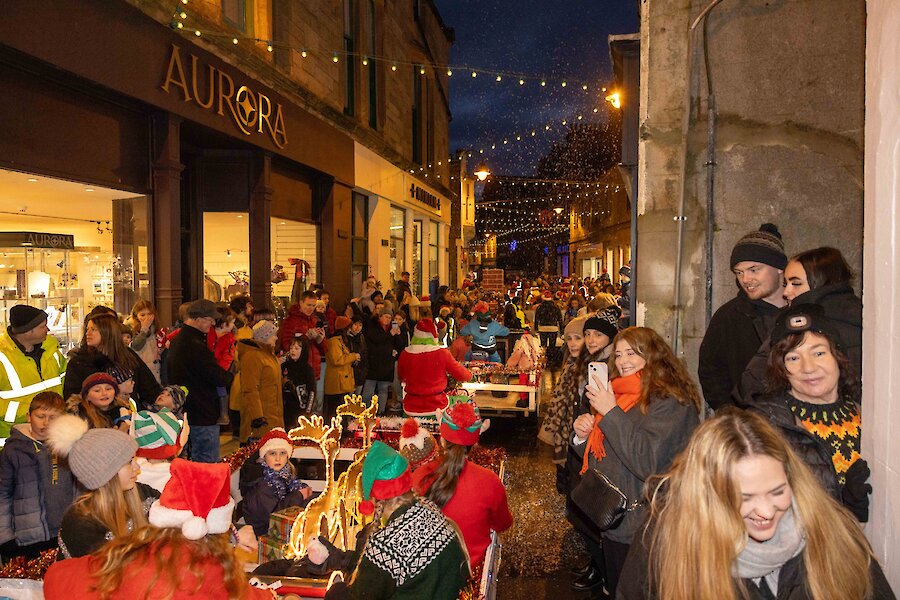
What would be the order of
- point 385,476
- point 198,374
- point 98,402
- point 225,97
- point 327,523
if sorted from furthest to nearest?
point 225,97, point 198,374, point 98,402, point 327,523, point 385,476

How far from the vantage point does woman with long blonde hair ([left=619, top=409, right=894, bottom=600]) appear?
75.5 inches

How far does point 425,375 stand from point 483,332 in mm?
3969

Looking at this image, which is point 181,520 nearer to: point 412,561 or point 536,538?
point 412,561

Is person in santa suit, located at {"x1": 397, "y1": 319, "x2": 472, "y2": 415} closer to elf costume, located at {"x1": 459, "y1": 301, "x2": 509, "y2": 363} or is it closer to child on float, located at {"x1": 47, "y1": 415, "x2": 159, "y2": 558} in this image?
elf costume, located at {"x1": 459, "y1": 301, "x2": 509, "y2": 363}

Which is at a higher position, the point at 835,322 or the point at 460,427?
the point at 835,322

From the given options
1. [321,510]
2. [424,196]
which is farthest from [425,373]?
[424,196]

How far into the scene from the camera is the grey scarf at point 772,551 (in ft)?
6.33

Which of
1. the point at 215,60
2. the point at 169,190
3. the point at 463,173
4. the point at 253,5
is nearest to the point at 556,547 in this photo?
the point at 169,190

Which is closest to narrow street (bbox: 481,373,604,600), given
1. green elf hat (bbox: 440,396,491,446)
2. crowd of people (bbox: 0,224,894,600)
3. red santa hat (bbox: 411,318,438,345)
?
crowd of people (bbox: 0,224,894,600)

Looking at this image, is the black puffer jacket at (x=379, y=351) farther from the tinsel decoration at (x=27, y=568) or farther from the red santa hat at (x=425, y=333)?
the tinsel decoration at (x=27, y=568)

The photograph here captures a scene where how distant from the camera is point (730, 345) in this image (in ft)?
14.5

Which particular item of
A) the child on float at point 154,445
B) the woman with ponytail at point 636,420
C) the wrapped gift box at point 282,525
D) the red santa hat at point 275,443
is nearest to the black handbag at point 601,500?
the woman with ponytail at point 636,420

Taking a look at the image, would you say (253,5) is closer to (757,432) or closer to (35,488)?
(35,488)

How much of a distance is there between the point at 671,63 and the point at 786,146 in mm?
1469
